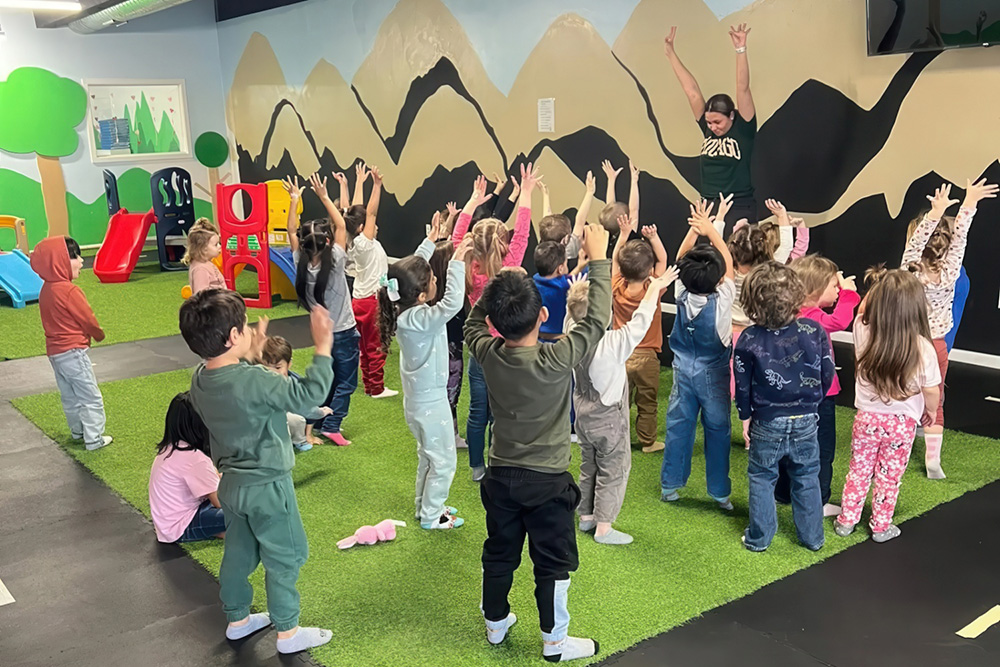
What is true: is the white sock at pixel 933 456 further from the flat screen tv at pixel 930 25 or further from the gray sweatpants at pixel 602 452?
the flat screen tv at pixel 930 25

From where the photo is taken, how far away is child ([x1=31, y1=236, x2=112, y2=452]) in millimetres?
4949

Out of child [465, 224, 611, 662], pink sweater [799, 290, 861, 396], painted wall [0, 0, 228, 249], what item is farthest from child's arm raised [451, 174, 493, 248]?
painted wall [0, 0, 228, 249]

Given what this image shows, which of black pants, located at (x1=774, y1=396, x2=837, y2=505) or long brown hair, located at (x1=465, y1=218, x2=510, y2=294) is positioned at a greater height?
long brown hair, located at (x1=465, y1=218, x2=510, y2=294)

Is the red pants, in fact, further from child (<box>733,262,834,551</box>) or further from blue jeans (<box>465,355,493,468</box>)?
child (<box>733,262,834,551</box>)

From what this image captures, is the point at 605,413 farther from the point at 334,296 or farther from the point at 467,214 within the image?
the point at 334,296

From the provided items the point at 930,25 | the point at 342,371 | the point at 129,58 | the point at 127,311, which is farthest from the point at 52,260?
the point at 129,58

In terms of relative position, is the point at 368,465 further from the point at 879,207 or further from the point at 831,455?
the point at 879,207

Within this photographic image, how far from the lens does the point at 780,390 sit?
133 inches

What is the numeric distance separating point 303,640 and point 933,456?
10.3 feet

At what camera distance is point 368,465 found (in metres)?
4.69

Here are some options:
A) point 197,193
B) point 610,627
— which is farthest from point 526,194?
point 197,193

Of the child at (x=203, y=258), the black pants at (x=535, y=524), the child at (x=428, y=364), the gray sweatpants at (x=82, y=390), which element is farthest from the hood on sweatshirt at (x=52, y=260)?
the black pants at (x=535, y=524)

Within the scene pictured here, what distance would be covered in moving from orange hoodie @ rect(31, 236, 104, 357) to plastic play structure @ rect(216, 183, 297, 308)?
4.24 metres

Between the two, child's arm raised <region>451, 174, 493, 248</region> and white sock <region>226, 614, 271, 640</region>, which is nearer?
white sock <region>226, 614, 271, 640</region>
